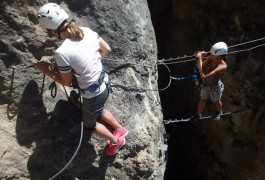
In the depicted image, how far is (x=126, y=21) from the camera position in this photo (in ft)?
19.5

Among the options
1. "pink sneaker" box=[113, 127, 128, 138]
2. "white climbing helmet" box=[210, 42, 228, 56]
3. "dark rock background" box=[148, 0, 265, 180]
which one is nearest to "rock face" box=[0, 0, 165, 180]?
"pink sneaker" box=[113, 127, 128, 138]

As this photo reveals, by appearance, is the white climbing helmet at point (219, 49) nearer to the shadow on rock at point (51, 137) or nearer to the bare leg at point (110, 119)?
the bare leg at point (110, 119)

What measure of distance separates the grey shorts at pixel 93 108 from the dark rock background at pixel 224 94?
4.08m

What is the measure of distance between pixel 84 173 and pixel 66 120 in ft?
2.46

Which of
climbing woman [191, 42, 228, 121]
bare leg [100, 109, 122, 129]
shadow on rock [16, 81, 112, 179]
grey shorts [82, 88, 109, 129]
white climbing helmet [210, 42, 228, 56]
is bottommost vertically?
shadow on rock [16, 81, 112, 179]

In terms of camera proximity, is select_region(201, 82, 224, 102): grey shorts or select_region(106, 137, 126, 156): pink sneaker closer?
select_region(106, 137, 126, 156): pink sneaker

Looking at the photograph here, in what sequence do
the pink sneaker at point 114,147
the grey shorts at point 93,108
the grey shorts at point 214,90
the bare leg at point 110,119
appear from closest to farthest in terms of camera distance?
1. the grey shorts at point 93,108
2. the bare leg at point 110,119
3. the pink sneaker at point 114,147
4. the grey shorts at point 214,90

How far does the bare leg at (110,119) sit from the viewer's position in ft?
17.1

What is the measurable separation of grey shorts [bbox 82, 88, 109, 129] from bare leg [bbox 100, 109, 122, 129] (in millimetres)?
184

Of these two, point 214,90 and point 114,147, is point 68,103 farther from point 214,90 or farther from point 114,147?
point 214,90

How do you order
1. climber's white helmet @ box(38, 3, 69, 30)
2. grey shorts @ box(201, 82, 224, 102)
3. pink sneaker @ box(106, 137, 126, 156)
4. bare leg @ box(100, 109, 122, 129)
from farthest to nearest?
grey shorts @ box(201, 82, 224, 102) < pink sneaker @ box(106, 137, 126, 156) < bare leg @ box(100, 109, 122, 129) < climber's white helmet @ box(38, 3, 69, 30)

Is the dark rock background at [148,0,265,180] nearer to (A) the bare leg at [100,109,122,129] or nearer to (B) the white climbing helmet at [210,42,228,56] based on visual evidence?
(B) the white climbing helmet at [210,42,228,56]

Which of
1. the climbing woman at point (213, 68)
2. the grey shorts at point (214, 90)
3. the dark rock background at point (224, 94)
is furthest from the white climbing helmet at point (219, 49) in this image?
the dark rock background at point (224, 94)

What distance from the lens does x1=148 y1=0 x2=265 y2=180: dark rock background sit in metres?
8.07
